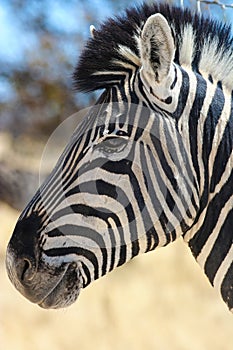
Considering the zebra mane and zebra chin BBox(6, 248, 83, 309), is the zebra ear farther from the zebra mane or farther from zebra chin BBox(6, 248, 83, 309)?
zebra chin BBox(6, 248, 83, 309)

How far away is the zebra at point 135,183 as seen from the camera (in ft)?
5.99

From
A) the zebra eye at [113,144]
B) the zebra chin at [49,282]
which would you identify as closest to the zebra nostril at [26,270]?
the zebra chin at [49,282]

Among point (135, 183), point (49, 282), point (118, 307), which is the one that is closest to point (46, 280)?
point (49, 282)

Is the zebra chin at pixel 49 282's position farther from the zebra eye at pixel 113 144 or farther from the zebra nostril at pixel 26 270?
the zebra eye at pixel 113 144

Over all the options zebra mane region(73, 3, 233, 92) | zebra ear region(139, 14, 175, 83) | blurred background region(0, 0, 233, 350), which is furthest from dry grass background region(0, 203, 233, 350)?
zebra ear region(139, 14, 175, 83)

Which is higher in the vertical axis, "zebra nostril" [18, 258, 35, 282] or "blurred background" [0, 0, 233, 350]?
"zebra nostril" [18, 258, 35, 282]

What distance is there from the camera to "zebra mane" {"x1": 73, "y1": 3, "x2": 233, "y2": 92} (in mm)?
1979

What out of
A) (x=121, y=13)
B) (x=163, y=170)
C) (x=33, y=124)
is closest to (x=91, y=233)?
(x=163, y=170)

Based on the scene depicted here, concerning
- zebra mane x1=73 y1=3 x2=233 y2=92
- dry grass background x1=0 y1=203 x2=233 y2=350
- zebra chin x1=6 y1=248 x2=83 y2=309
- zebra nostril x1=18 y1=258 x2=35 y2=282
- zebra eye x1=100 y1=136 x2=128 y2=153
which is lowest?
dry grass background x1=0 y1=203 x2=233 y2=350

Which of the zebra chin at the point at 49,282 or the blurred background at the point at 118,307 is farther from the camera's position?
the blurred background at the point at 118,307

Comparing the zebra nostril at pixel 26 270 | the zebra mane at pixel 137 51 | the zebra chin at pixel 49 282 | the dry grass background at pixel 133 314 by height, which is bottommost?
the dry grass background at pixel 133 314

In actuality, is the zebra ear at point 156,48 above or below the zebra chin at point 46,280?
above

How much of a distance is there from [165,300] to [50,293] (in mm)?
5914

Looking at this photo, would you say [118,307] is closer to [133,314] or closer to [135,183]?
[133,314]
